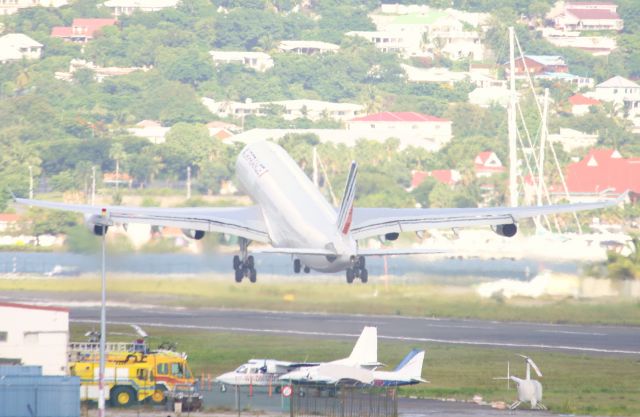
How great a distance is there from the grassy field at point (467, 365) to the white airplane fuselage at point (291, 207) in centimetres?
573

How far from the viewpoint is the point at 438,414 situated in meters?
84.4

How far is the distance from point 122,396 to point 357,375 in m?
11.2

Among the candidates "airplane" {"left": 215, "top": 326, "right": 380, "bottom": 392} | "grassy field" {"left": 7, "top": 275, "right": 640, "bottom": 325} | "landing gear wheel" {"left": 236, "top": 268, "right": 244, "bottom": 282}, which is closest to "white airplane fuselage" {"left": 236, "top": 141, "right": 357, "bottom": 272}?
"landing gear wheel" {"left": 236, "top": 268, "right": 244, "bottom": 282}

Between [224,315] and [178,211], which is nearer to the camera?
[178,211]

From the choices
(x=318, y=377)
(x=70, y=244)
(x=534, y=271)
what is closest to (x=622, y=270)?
(x=534, y=271)

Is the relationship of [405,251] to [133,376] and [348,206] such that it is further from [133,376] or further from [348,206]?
[133,376]

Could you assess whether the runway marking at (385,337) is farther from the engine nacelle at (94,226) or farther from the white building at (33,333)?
the white building at (33,333)

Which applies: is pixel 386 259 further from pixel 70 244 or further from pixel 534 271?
Result: pixel 70 244

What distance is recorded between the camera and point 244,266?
114688mm

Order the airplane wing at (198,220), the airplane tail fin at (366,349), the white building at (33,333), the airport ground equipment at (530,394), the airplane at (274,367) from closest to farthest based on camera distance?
the white building at (33,333), the airport ground equipment at (530,394), the airplane at (274,367), the airplane tail fin at (366,349), the airplane wing at (198,220)

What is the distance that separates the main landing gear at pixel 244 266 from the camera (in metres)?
115

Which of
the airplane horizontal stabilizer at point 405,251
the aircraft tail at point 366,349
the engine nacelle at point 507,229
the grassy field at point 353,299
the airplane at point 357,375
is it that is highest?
the engine nacelle at point 507,229

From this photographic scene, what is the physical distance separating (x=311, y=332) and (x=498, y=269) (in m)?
22.3

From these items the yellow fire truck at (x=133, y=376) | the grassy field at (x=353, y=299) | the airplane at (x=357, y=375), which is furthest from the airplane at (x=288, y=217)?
the yellow fire truck at (x=133, y=376)
